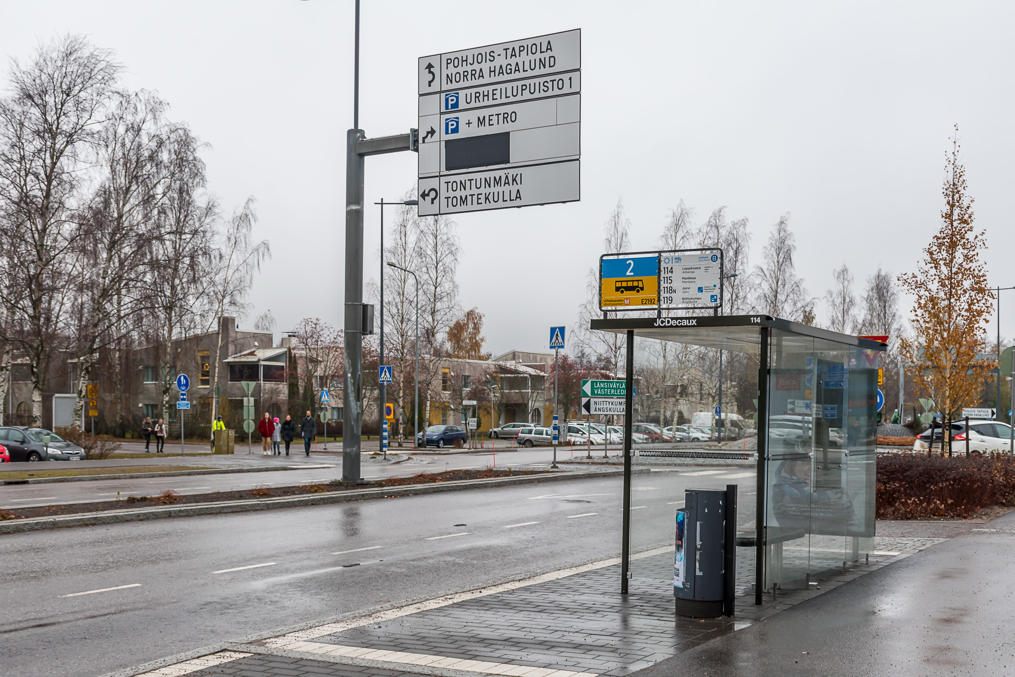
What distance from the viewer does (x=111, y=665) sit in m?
7.12

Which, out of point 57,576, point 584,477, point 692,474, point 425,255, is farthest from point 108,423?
point 692,474

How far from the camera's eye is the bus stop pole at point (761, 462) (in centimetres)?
861

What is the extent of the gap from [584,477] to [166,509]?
14.3m

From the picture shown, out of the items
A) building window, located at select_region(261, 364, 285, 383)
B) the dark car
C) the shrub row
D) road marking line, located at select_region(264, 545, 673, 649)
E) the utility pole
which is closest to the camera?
road marking line, located at select_region(264, 545, 673, 649)

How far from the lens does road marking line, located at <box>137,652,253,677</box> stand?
6.58m

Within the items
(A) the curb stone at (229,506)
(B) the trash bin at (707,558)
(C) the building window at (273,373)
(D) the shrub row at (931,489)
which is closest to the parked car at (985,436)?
(A) the curb stone at (229,506)

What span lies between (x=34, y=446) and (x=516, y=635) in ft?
115

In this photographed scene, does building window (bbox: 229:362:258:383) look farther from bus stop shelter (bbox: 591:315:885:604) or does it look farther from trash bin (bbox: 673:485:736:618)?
trash bin (bbox: 673:485:736:618)

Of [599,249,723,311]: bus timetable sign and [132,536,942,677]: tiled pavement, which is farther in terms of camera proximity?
[599,249,723,311]: bus timetable sign

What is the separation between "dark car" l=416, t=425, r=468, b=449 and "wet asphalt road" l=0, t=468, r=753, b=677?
39.1 metres

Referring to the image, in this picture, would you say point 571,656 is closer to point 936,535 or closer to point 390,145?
point 936,535

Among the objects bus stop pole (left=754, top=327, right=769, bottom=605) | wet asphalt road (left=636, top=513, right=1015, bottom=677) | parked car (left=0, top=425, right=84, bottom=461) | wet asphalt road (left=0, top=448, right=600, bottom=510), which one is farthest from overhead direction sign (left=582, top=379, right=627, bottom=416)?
bus stop pole (left=754, top=327, right=769, bottom=605)

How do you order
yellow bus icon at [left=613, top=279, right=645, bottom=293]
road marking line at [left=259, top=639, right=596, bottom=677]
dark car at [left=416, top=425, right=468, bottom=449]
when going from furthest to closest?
dark car at [left=416, top=425, right=468, bottom=449] < yellow bus icon at [left=613, top=279, right=645, bottom=293] < road marking line at [left=259, top=639, right=596, bottom=677]

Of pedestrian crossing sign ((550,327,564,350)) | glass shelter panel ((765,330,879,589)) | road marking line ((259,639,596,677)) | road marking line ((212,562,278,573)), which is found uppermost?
pedestrian crossing sign ((550,327,564,350))
